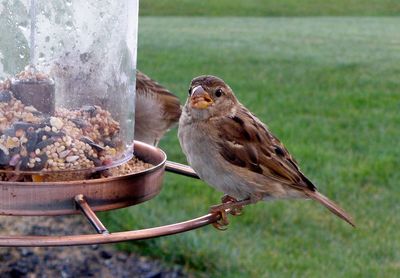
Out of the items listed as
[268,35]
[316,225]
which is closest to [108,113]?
[316,225]

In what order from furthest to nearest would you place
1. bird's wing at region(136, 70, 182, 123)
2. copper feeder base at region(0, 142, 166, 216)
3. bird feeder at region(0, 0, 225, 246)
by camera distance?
1. bird's wing at region(136, 70, 182, 123)
2. bird feeder at region(0, 0, 225, 246)
3. copper feeder base at region(0, 142, 166, 216)

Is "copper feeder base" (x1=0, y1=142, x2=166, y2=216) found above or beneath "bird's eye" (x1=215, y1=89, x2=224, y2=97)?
beneath

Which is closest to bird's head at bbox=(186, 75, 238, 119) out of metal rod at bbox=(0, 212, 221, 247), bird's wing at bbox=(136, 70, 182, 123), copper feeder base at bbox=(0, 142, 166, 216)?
copper feeder base at bbox=(0, 142, 166, 216)

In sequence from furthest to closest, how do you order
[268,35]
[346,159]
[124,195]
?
[268,35] → [346,159] → [124,195]

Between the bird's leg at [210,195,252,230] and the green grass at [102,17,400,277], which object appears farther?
the green grass at [102,17,400,277]

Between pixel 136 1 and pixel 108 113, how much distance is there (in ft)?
1.53

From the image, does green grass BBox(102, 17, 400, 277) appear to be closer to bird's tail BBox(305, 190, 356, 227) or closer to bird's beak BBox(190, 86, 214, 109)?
bird's tail BBox(305, 190, 356, 227)

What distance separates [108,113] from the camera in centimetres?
339

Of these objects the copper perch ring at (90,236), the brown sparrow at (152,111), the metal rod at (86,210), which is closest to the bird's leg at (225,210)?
the copper perch ring at (90,236)

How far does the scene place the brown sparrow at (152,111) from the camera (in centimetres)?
494

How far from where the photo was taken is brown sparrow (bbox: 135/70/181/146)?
4941 mm

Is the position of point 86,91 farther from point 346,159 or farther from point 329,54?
point 329,54

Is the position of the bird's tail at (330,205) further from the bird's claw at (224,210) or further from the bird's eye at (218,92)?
the bird's eye at (218,92)

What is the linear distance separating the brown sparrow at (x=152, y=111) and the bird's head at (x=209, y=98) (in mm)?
1139
